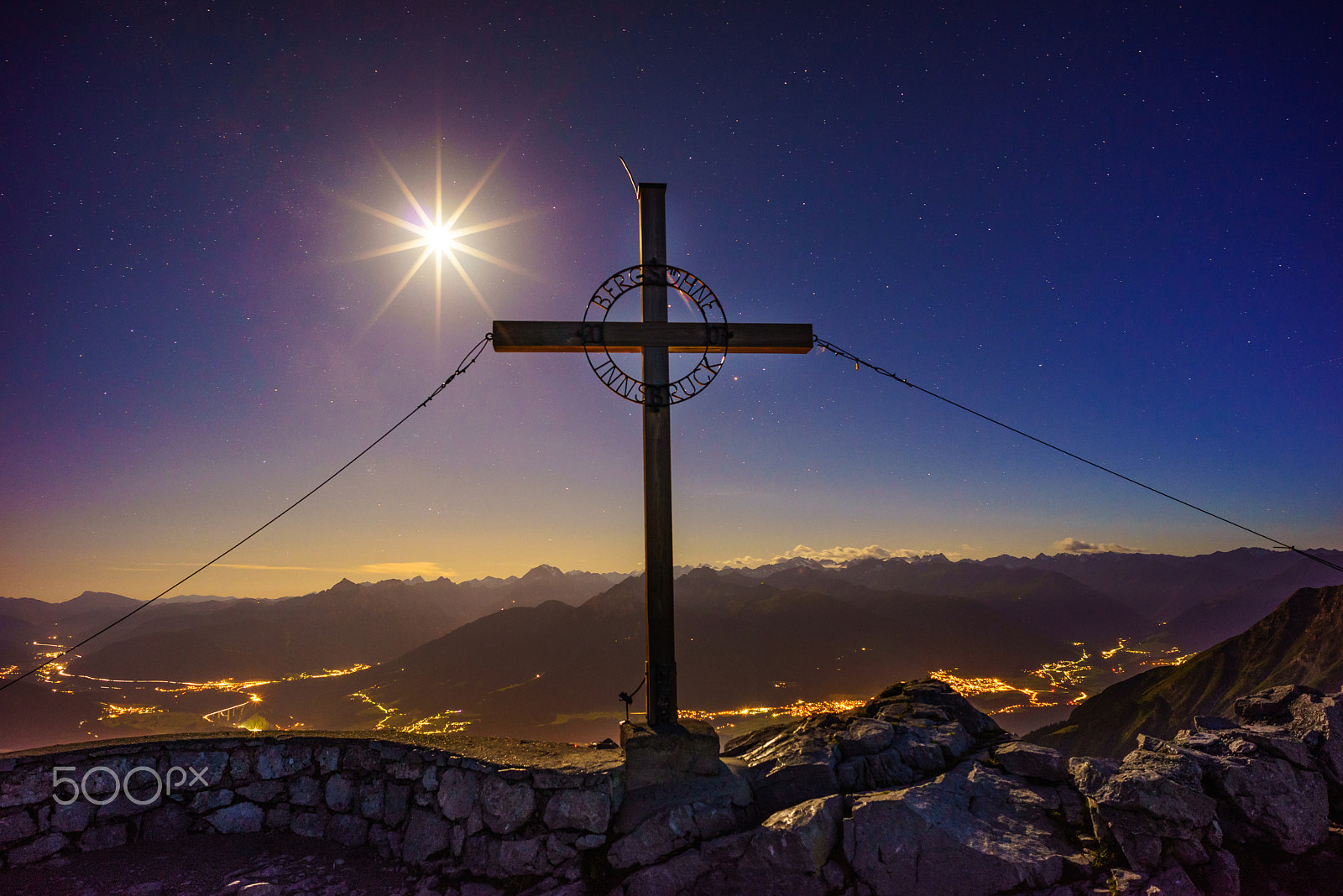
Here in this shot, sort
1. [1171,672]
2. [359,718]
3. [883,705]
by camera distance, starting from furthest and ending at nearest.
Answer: [359,718] → [1171,672] → [883,705]

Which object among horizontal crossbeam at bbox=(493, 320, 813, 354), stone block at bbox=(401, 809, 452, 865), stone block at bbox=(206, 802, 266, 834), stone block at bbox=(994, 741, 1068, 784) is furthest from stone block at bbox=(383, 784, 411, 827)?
stone block at bbox=(994, 741, 1068, 784)

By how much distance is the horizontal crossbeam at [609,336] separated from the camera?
704cm

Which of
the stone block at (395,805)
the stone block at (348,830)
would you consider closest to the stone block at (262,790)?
the stone block at (348,830)

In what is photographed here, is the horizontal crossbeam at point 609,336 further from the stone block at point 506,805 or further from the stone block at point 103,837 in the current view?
the stone block at point 103,837

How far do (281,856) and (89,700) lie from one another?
856 ft

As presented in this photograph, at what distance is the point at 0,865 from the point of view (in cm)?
550

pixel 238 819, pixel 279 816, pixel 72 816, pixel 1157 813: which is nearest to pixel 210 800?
pixel 238 819

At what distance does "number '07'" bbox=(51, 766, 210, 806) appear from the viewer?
5.84 m

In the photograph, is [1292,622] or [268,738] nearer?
[268,738]

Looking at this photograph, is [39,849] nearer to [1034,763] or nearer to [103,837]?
[103,837]

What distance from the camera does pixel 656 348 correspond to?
279 inches

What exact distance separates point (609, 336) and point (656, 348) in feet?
1.97

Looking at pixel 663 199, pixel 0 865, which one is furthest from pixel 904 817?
pixel 0 865

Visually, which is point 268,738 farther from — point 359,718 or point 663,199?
point 359,718
